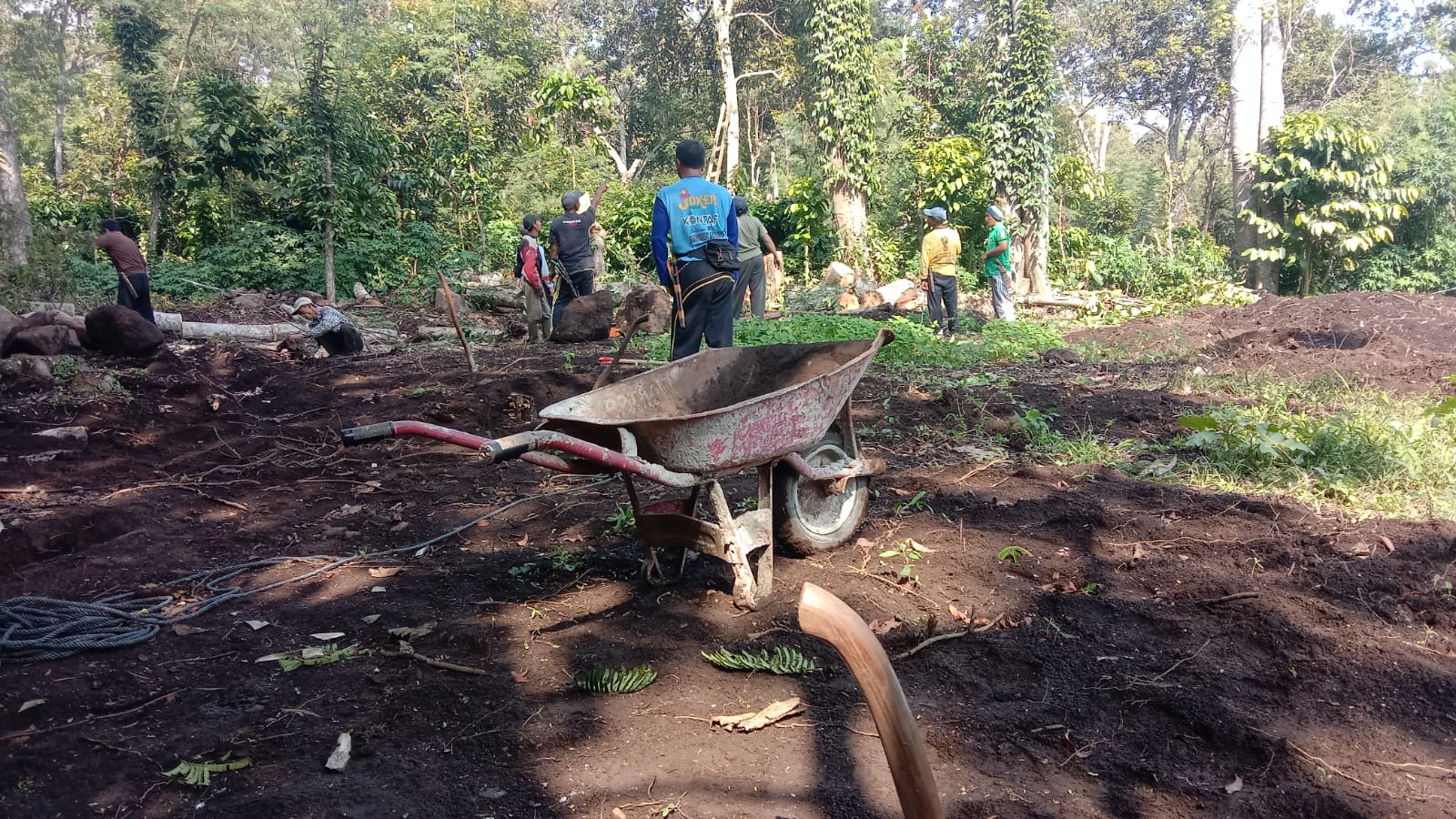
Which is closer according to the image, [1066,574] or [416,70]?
[1066,574]

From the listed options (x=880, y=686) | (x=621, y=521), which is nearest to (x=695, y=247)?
(x=621, y=521)

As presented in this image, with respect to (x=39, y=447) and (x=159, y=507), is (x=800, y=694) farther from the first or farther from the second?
(x=39, y=447)

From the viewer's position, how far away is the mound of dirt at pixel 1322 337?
8.11m

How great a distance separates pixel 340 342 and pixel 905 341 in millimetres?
6760

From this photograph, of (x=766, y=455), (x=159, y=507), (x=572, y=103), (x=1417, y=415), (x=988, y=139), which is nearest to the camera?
(x=766, y=455)

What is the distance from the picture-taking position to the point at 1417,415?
6.03 metres

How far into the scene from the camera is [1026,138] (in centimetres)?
1585

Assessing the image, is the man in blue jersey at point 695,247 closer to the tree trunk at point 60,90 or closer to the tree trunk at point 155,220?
the tree trunk at point 155,220

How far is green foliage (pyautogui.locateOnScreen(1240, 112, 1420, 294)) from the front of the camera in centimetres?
1455

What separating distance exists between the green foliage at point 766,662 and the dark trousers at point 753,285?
760cm

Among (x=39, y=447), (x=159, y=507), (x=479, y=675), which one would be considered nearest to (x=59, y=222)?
(x=39, y=447)

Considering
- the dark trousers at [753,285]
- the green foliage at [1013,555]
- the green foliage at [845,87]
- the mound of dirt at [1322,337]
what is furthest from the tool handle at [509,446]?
the green foliage at [845,87]

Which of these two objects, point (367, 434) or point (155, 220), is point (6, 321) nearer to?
point (155, 220)

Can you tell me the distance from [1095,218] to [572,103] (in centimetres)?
1211
